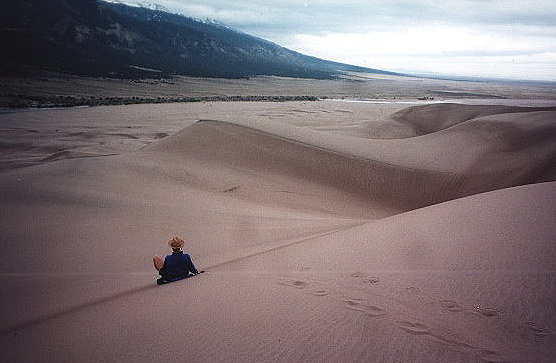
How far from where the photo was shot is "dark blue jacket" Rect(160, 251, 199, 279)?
4758 millimetres

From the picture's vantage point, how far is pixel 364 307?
3.70 meters

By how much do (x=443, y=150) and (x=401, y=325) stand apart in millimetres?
14406

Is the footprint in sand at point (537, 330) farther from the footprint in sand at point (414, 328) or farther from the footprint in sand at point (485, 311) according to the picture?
the footprint in sand at point (414, 328)

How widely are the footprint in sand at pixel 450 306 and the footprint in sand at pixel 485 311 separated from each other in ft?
0.49

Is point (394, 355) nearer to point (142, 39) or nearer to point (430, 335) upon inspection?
point (430, 335)

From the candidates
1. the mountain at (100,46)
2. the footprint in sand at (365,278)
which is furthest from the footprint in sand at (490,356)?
the mountain at (100,46)

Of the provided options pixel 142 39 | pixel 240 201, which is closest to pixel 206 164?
pixel 240 201

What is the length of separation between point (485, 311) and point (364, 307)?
1094mm

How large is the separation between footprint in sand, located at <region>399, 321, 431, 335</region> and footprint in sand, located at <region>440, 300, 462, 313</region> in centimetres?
44

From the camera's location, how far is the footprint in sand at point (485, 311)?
3.50 meters

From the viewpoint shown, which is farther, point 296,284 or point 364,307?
point 296,284

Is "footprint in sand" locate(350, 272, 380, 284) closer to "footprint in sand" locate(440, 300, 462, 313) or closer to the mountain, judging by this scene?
"footprint in sand" locate(440, 300, 462, 313)

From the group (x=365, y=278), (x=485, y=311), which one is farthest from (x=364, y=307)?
(x=485, y=311)

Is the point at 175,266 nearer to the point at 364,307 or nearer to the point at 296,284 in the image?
the point at 296,284
